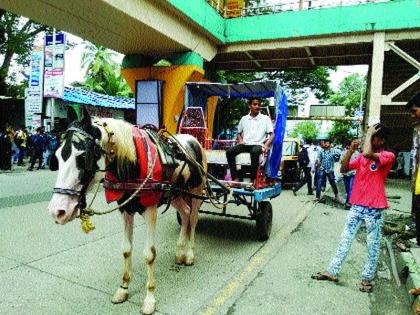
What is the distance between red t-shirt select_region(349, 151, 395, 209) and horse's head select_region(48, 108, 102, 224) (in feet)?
9.40

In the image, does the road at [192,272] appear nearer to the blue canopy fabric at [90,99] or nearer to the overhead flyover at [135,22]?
the overhead flyover at [135,22]

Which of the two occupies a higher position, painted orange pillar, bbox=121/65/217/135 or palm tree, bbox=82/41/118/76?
palm tree, bbox=82/41/118/76

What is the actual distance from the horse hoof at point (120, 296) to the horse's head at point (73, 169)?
1.12 m

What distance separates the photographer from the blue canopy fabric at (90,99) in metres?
18.7

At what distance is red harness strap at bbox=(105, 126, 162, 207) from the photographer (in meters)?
3.43

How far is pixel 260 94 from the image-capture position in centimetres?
696

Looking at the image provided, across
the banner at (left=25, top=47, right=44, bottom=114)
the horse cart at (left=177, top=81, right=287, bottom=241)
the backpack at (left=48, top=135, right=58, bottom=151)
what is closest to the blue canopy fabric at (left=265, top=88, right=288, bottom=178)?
the horse cart at (left=177, top=81, right=287, bottom=241)

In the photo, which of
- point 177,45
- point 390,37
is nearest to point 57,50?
point 177,45

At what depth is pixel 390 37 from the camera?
1091cm

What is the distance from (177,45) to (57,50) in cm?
791

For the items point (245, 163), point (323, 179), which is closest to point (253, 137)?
point (245, 163)

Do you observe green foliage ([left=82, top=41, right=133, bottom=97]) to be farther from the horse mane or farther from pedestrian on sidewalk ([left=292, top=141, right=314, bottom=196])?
the horse mane

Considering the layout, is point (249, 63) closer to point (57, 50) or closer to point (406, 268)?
point (57, 50)

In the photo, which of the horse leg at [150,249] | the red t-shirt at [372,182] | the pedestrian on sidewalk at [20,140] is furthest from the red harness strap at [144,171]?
the pedestrian on sidewalk at [20,140]
